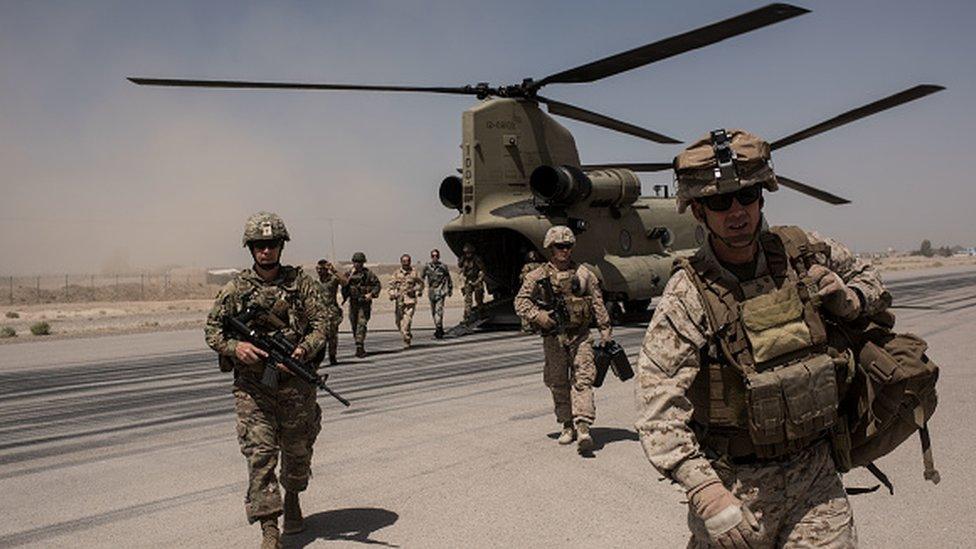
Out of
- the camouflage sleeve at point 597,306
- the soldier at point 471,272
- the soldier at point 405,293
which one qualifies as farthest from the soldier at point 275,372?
the soldier at point 471,272

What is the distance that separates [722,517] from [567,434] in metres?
4.95

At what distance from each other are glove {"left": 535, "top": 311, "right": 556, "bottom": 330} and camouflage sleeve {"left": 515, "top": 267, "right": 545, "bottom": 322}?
0.04 metres

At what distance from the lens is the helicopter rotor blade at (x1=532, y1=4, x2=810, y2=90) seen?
10.1 meters

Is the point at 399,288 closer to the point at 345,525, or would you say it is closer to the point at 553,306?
the point at 553,306

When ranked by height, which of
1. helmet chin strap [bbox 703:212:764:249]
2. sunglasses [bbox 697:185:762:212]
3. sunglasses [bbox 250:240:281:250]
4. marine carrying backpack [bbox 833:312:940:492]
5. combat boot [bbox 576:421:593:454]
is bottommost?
combat boot [bbox 576:421:593:454]

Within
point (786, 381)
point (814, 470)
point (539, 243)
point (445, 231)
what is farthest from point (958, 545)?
point (445, 231)

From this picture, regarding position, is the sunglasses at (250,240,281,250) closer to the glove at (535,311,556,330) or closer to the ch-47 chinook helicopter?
the glove at (535,311,556,330)

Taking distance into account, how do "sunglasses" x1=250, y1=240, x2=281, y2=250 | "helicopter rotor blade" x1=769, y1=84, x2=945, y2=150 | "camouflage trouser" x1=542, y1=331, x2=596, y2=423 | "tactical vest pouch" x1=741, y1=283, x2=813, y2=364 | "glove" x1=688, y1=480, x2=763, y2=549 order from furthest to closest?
"helicopter rotor blade" x1=769, y1=84, x2=945, y2=150 < "camouflage trouser" x1=542, y1=331, x2=596, y2=423 < "sunglasses" x1=250, y1=240, x2=281, y2=250 < "tactical vest pouch" x1=741, y1=283, x2=813, y2=364 < "glove" x1=688, y1=480, x2=763, y2=549

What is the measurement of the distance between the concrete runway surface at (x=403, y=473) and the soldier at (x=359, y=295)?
Result: 260 centimetres

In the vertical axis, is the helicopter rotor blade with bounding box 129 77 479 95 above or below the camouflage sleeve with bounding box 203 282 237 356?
above

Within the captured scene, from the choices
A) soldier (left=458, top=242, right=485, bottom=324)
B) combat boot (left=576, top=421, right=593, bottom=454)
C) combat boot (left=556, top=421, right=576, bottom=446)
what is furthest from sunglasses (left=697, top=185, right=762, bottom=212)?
soldier (left=458, top=242, right=485, bottom=324)

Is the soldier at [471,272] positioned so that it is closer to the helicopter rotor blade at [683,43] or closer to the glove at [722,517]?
the helicopter rotor blade at [683,43]

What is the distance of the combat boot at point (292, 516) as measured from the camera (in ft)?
17.1

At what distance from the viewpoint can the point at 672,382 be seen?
2.63m
